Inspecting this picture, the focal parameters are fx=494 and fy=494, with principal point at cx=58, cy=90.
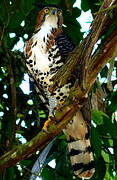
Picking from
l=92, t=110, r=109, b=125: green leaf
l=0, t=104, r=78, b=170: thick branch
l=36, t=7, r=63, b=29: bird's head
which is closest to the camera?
l=0, t=104, r=78, b=170: thick branch

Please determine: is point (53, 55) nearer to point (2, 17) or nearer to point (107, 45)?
point (2, 17)

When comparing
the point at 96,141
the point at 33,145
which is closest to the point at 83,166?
Result: the point at 96,141

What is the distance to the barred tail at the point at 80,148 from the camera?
3.06 m

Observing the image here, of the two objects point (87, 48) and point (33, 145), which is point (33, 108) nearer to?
point (33, 145)

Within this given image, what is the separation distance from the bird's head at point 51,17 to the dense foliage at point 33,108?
3.0 inches

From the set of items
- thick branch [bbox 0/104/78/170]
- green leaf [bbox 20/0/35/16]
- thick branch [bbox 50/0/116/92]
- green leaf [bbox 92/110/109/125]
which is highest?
green leaf [bbox 20/0/35/16]

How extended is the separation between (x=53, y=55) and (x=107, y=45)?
4.04 feet

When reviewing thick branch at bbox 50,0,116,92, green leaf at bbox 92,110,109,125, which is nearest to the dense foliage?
green leaf at bbox 92,110,109,125

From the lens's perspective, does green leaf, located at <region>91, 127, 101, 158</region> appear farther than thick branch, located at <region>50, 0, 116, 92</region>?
Yes

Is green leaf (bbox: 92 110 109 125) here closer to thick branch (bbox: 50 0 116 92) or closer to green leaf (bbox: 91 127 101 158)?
green leaf (bbox: 91 127 101 158)

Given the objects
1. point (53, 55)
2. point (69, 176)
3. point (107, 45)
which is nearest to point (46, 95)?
point (53, 55)

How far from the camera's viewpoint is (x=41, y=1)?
3.73 meters

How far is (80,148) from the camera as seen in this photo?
3.26 metres

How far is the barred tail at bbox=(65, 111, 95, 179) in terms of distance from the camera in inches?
121
